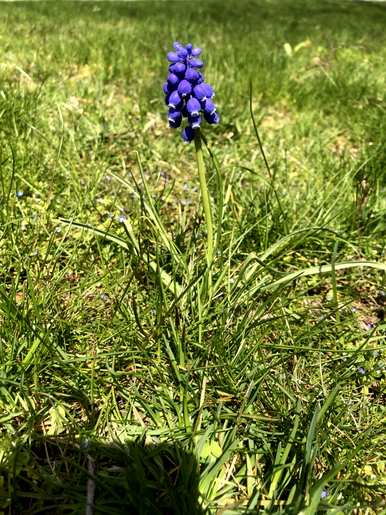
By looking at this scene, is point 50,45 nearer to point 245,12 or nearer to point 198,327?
point 198,327

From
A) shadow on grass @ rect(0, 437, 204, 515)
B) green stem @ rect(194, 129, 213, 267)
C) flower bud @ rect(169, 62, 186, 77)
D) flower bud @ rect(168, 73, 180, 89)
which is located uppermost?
flower bud @ rect(169, 62, 186, 77)

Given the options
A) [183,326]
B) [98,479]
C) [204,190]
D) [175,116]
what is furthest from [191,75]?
[98,479]

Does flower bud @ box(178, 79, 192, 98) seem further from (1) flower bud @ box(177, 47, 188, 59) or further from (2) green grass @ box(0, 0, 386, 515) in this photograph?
(2) green grass @ box(0, 0, 386, 515)

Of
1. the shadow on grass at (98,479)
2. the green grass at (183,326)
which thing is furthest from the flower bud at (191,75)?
the shadow on grass at (98,479)

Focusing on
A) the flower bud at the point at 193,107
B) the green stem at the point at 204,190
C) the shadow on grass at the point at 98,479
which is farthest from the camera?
the green stem at the point at 204,190

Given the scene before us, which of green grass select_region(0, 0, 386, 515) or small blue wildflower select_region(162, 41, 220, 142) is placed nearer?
green grass select_region(0, 0, 386, 515)

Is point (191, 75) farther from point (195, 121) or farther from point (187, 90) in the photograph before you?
point (195, 121)

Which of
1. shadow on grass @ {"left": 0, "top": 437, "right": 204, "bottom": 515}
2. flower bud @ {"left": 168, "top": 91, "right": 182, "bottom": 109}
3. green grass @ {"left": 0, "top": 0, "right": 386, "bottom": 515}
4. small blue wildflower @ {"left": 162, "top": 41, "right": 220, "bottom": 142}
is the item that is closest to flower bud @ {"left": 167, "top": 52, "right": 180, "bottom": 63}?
small blue wildflower @ {"left": 162, "top": 41, "right": 220, "bottom": 142}

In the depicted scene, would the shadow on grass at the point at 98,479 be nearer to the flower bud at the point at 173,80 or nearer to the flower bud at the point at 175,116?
the flower bud at the point at 175,116
